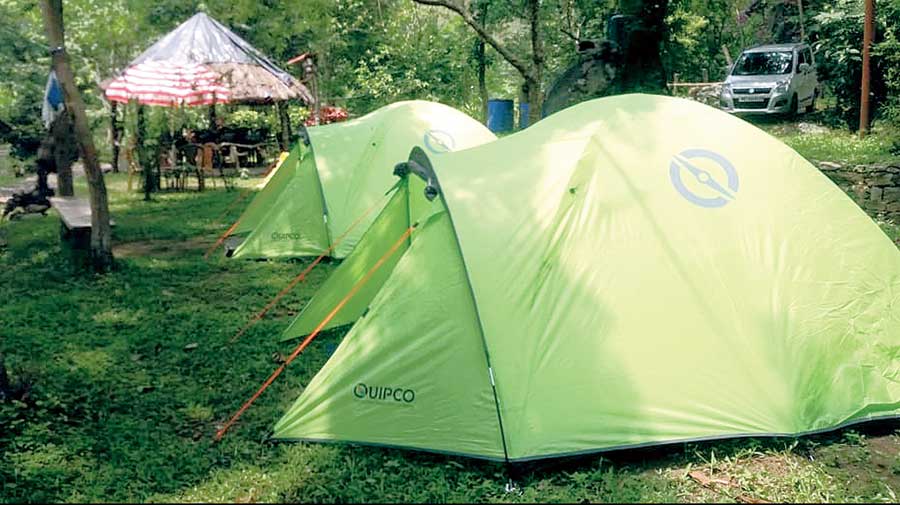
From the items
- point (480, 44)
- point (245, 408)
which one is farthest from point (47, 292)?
point (480, 44)

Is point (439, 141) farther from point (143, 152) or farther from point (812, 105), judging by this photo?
point (812, 105)

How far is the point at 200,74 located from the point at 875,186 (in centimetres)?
1117

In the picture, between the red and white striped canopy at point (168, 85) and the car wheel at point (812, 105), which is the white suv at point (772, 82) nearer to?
the car wheel at point (812, 105)

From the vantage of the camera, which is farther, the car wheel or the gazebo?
the car wheel

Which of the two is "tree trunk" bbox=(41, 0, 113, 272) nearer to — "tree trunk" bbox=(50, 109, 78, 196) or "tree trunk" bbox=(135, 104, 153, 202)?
→ "tree trunk" bbox=(50, 109, 78, 196)

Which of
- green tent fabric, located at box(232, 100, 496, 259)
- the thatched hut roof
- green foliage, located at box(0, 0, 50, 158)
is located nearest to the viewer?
green tent fabric, located at box(232, 100, 496, 259)

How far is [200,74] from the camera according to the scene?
47.0 ft

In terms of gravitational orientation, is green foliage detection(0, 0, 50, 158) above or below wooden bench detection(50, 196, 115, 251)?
above

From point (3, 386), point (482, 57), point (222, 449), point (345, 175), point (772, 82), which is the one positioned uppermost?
point (482, 57)

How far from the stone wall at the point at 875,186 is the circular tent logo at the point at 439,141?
523 centimetres

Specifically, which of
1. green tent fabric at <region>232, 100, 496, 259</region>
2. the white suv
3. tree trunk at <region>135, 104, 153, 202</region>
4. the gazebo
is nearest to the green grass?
the white suv

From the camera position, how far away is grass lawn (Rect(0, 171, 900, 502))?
363 cm

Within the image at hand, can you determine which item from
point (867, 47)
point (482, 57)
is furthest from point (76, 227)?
point (482, 57)

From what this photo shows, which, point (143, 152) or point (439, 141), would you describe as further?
point (143, 152)
